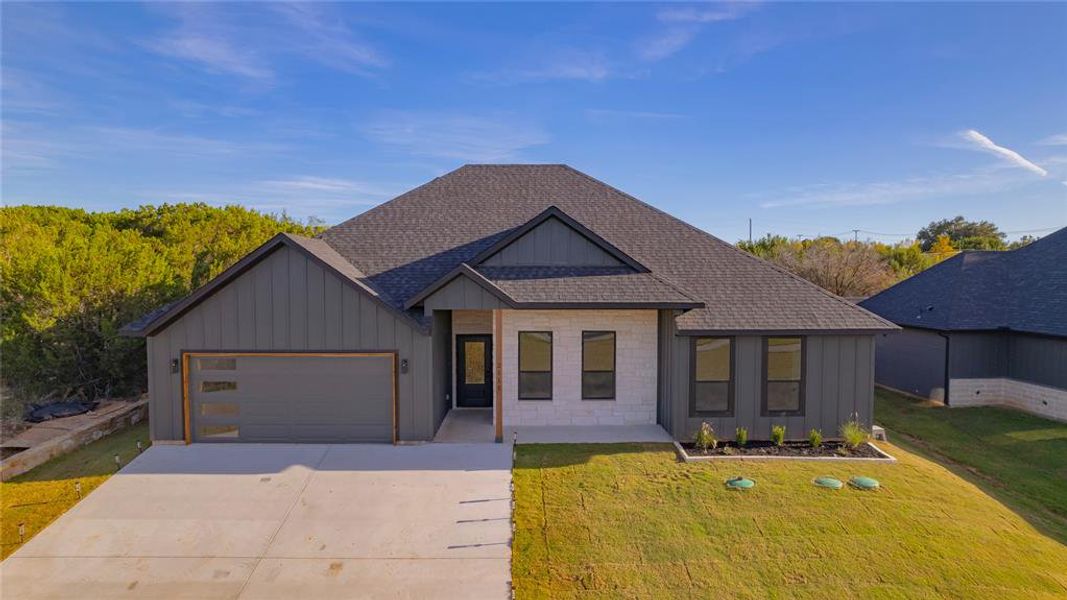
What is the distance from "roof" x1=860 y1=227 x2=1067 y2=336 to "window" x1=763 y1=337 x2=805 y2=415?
7.54 meters

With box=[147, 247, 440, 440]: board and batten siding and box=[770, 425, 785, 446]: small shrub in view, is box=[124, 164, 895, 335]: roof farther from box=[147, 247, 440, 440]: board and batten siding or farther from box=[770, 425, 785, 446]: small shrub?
box=[770, 425, 785, 446]: small shrub

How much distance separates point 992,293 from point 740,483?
544 inches

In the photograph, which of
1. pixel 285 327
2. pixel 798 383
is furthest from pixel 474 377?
pixel 798 383

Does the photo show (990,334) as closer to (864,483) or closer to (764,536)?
(864,483)

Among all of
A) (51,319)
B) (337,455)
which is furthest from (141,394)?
(337,455)

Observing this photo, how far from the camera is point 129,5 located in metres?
11.9

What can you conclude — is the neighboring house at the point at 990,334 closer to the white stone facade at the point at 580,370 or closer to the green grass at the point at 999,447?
the green grass at the point at 999,447

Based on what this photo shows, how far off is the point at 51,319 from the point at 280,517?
11573 millimetres

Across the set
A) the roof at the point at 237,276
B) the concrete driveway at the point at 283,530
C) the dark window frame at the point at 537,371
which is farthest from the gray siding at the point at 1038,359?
the roof at the point at 237,276

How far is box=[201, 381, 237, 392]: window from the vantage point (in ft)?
34.2

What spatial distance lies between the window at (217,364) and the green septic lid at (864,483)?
12126 millimetres

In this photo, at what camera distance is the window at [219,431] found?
1049cm

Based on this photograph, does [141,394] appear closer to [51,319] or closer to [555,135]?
[51,319]

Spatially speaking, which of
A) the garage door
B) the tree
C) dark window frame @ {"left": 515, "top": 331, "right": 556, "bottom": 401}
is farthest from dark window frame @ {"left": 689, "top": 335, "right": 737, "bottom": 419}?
the tree
